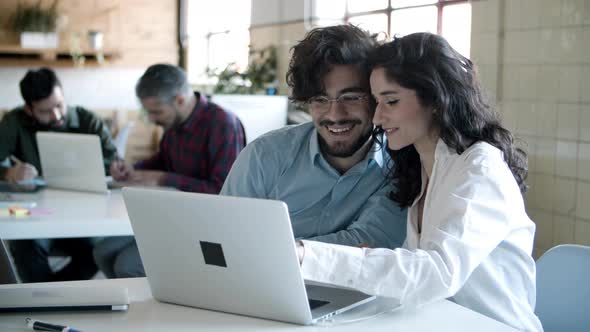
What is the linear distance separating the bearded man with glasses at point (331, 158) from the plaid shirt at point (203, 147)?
37.7 inches

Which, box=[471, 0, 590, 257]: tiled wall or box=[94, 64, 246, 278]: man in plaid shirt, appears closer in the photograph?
box=[471, 0, 590, 257]: tiled wall

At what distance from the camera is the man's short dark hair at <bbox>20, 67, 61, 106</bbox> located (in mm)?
3641

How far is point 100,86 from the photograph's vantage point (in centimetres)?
841

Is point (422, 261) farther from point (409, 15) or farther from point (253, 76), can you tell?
point (253, 76)

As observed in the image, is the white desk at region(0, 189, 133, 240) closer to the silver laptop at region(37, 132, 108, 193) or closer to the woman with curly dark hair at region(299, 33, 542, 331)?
the silver laptop at region(37, 132, 108, 193)

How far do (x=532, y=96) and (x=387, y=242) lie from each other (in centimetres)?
155

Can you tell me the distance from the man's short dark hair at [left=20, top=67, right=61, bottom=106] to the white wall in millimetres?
4715

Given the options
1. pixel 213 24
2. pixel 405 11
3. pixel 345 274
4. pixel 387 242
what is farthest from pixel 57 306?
pixel 213 24

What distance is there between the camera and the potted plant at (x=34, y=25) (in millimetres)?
7812

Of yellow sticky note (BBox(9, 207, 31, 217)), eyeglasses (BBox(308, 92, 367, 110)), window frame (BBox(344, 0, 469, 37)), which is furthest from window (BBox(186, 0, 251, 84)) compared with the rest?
eyeglasses (BBox(308, 92, 367, 110))

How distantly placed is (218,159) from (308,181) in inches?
43.1

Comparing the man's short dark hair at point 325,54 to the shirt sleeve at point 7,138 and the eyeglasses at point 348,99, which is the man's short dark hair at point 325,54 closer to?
the eyeglasses at point 348,99

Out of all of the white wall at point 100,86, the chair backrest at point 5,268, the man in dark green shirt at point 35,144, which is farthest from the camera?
the white wall at point 100,86

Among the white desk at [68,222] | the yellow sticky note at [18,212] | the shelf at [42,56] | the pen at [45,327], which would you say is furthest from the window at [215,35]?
the pen at [45,327]
